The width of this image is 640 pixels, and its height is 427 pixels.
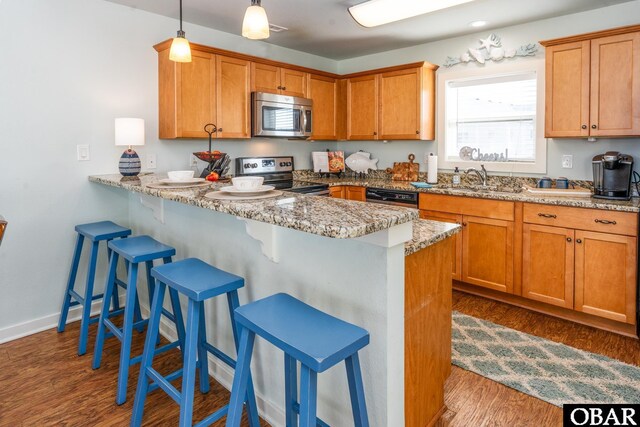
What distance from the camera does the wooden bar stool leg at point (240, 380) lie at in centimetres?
134

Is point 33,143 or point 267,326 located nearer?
point 267,326

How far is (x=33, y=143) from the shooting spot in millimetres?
2754

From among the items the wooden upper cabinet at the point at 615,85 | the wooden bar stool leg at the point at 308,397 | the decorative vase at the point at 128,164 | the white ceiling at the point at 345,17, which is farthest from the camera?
the white ceiling at the point at 345,17

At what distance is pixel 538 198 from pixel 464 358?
54.7 inches

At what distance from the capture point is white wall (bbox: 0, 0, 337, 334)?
8.80 feet

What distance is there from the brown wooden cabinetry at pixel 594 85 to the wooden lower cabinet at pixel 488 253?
0.84 m

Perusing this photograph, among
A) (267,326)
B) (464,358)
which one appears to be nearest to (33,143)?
(267,326)

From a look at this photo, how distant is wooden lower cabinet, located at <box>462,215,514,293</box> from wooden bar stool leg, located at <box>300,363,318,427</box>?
8.39 ft

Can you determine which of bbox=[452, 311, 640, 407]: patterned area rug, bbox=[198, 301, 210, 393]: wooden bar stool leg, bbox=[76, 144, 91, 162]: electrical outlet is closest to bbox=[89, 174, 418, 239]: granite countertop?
→ bbox=[198, 301, 210, 393]: wooden bar stool leg

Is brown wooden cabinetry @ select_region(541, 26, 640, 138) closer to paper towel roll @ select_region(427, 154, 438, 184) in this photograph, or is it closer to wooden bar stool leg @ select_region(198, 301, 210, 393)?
paper towel roll @ select_region(427, 154, 438, 184)

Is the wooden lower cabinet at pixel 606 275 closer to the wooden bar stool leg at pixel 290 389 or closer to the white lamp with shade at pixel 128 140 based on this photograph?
the wooden bar stool leg at pixel 290 389

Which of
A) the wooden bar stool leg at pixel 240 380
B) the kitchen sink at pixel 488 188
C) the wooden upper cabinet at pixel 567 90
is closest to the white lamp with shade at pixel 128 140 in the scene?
the wooden bar stool leg at pixel 240 380

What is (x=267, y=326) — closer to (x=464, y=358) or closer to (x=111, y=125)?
(x=464, y=358)

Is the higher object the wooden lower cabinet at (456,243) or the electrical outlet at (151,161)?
the electrical outlet at (151,161)
